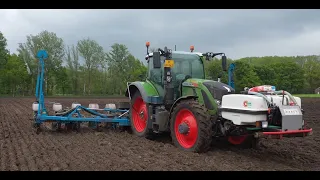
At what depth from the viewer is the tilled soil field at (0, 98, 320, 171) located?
5.47 metres

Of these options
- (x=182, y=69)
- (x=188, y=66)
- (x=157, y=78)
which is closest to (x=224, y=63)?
(x=188, y=66)

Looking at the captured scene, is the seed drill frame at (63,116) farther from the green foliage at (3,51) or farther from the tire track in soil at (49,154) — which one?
the green foliage at (3,51)

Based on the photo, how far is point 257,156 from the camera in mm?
6590

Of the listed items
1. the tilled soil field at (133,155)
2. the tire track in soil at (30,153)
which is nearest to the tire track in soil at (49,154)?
the tilled soil field at (133,155)

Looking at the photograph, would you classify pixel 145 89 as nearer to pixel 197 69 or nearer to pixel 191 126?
pixel 197 69

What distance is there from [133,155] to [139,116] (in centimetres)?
297

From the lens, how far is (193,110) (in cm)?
655

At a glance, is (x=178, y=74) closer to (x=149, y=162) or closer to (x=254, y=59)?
(x=149, y=162)

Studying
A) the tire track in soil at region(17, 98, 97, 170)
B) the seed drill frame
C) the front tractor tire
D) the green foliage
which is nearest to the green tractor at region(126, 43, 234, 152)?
the front tractor tire

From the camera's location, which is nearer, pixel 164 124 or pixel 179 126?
pixel 179 126

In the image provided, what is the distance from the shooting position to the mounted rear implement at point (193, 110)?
584 cm

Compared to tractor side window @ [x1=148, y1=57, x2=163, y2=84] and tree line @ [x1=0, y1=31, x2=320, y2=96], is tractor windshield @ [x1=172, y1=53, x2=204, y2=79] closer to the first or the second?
tractor side window @ [x1=148, y1=57, x2=163, y2=84]

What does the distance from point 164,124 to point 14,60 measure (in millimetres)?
51308

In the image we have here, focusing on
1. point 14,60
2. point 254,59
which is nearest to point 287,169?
point 14,60
